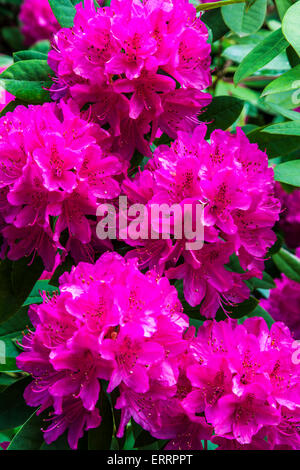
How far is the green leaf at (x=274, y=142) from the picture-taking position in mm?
1088

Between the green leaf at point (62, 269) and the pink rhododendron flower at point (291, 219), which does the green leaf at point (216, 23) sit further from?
the pink rhododendron flower at point (291, 219)

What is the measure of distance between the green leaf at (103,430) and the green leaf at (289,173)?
1.52 ft

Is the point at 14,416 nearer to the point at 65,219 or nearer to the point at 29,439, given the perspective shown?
the point at 29,439

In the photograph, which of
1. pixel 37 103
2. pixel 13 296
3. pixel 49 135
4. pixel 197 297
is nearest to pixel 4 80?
pixel 37 103

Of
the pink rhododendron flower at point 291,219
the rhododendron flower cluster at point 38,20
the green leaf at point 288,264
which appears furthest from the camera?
Result: the rhododendron flower cluster at point 38,20

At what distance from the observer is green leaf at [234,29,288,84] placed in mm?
1008

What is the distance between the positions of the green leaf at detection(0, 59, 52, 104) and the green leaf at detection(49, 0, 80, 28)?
10 centimetres

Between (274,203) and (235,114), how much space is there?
21 cm

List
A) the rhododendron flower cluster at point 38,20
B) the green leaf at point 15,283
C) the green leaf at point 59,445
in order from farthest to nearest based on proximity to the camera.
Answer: the rhododendron flower cluster at point 38,20
the green leaf at point 15,283
the green leaf at point 59,445

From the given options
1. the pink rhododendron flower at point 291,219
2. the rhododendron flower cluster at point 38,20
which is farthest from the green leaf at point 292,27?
the rhododendron flower cluster at point 38,20

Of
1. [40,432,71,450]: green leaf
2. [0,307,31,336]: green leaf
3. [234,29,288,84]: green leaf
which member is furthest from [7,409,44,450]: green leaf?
[234,29,288,84]: green leaf

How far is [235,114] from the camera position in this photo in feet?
3.65

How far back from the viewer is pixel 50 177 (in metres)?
0.89

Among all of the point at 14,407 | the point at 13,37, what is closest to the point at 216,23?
the point at 14,407
